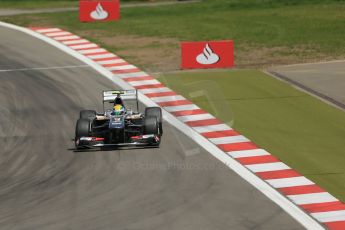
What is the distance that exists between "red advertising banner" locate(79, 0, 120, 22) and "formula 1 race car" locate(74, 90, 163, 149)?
23.8 metres

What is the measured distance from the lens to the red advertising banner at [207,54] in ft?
130

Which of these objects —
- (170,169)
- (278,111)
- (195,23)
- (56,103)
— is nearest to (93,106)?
(56,103)

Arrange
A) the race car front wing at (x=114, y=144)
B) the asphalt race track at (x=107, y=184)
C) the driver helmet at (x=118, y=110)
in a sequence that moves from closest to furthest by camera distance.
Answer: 1. the asphalt race track at (x=107, y=184)
2. the race car front wing at (x=114, y=144)
3. the driver helmet at (x=118, y=110)

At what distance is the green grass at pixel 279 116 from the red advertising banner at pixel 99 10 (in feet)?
44.6

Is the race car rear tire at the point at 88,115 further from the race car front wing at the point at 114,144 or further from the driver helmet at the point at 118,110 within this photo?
the race car front wing at the point at 114,144

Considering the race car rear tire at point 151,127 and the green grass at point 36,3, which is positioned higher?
the green grass at point 36,3

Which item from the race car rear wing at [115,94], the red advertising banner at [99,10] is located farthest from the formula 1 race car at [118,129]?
the red advertising banner at [99,10]

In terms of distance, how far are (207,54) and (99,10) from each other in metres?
13.7

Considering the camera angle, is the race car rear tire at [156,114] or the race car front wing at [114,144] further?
the race car rear tire at [156,114]

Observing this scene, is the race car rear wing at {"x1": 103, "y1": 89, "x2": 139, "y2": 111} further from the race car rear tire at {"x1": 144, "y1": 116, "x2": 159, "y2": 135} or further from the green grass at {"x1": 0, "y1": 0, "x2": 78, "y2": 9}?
the green grass at {"x1": 0, "y1": 0, "x2": 78, "y2": 9}

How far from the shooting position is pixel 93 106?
33.3 m

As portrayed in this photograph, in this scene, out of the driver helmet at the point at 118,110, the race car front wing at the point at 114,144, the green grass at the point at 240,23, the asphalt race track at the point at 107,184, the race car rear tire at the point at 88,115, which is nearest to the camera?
the asphalt race track at the point at 107,184

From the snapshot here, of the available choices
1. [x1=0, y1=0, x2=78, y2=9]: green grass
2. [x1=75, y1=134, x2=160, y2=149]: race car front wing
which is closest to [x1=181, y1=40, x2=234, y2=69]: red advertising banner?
[x1=75, y1=134, x2=160, y2=149]: race car front wing

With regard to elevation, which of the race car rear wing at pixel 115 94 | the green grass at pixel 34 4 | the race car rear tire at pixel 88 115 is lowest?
the race car rear tire at pixel 88 115
